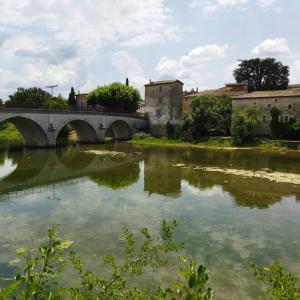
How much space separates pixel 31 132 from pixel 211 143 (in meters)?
27.4

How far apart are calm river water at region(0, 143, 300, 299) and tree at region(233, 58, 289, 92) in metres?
51.0

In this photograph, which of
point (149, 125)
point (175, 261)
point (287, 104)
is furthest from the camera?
point (149, 125)

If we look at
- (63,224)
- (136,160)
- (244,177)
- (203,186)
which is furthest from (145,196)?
(136,160)

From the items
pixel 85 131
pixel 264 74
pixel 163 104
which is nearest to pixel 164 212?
pixel 85 131

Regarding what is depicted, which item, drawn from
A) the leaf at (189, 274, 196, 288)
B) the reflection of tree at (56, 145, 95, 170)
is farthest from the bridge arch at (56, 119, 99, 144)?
the leaf at (189, 274, 196, 288)

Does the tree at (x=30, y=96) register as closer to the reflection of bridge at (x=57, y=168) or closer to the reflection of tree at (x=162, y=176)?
Result: the reflection of bridge at (x=57, y=168)

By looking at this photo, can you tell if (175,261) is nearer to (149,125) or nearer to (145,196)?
(145,196)

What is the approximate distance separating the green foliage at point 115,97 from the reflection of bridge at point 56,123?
6.60 metres

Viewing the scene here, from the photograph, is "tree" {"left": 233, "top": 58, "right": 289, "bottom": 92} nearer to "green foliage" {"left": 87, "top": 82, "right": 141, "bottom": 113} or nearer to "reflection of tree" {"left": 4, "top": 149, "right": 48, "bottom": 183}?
"green foliage" {"left": 87, "top": 82, "right": 141, "bottom": 113}

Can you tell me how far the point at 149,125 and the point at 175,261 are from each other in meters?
61.0

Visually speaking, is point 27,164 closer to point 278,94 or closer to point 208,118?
point 208,118

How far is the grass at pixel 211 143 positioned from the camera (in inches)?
2046

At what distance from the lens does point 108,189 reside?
23.8 metres

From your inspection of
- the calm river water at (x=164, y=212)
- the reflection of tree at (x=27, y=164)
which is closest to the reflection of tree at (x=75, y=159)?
Answer: the calm river water at (x=164, y=212)
